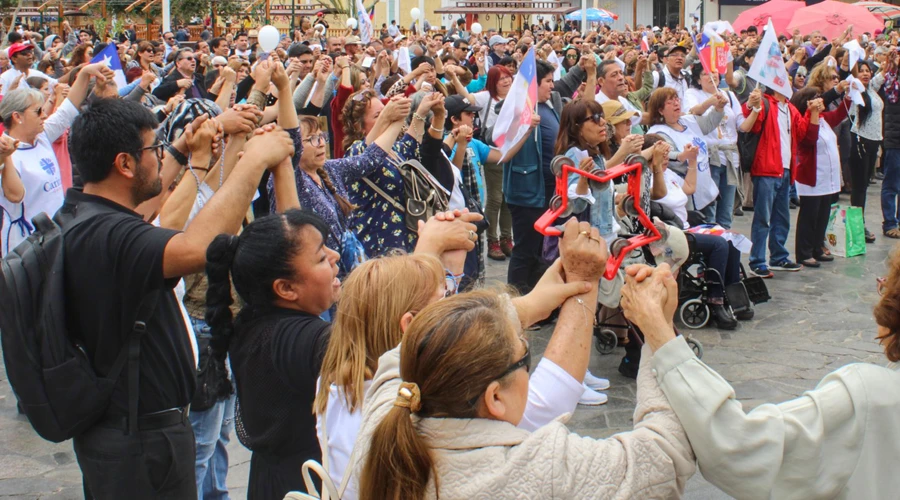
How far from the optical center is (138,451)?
8.94 feet

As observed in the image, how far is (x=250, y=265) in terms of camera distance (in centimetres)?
268

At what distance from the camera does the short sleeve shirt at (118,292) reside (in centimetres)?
264

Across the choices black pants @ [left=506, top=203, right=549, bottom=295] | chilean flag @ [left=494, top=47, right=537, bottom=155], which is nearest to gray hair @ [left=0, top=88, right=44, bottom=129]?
chilean flag @ [left=494, top=47, right=537, bottom=155]

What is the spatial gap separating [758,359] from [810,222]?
3072mm

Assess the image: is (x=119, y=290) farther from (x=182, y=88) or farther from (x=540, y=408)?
(x=182, y=88)

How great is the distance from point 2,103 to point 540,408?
15.6 feet

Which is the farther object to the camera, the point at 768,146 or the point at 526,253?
the point at 768,146

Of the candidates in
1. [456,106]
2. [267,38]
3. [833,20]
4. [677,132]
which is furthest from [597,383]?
[833,20]

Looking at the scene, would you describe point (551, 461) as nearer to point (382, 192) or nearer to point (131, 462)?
point (131, 462)

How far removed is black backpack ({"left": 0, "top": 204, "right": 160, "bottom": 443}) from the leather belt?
0.19 feet

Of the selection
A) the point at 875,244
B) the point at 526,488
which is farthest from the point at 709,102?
the point at 526,488

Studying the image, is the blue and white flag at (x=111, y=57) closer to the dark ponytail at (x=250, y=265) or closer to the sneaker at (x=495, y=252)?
the sneaker at (x=495, y=252)

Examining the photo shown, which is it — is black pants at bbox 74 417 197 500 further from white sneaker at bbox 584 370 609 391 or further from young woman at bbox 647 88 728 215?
young woman at bbox 647 88 728 215

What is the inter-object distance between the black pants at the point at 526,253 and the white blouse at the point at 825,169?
3.23 m
